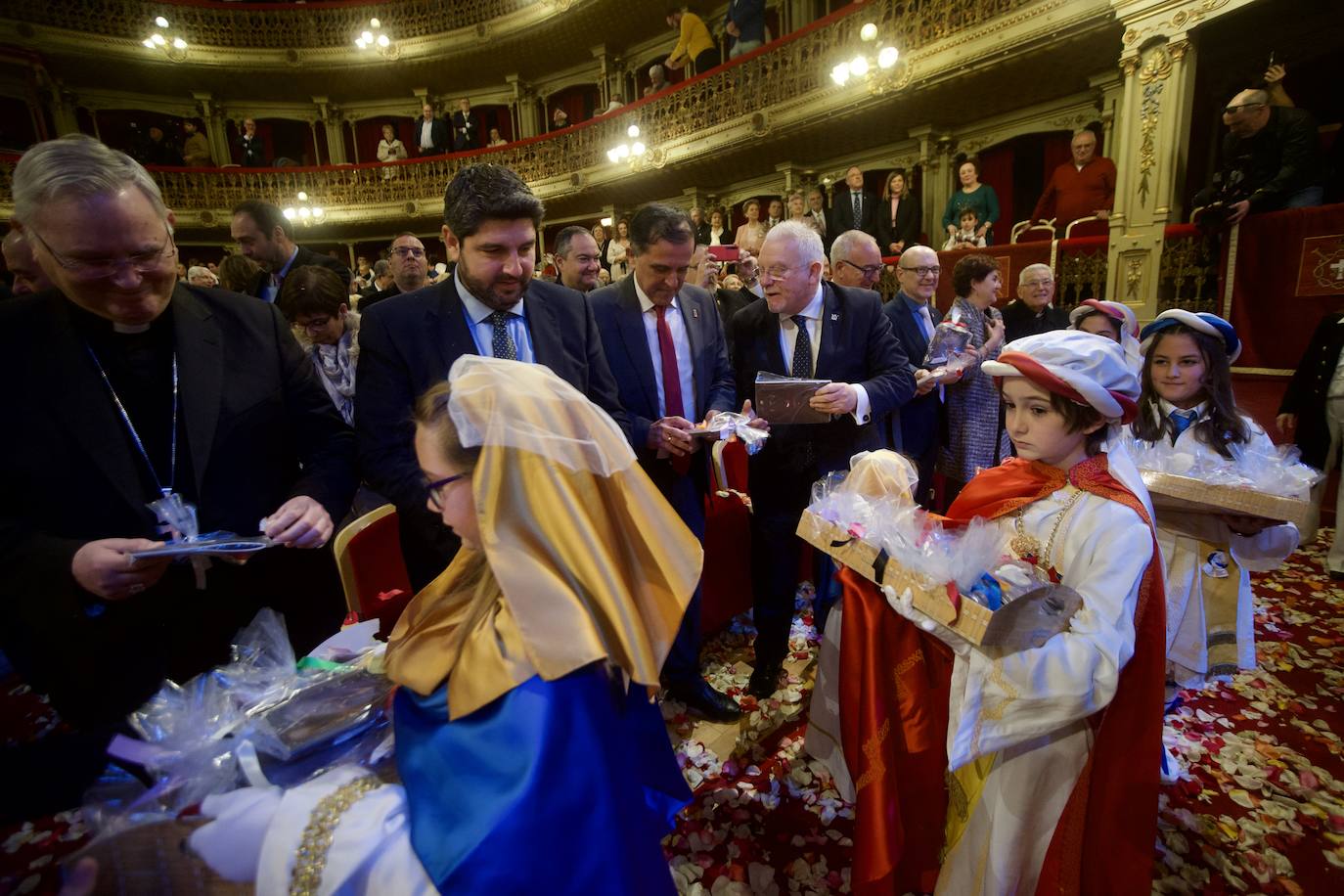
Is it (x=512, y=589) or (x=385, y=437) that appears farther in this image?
(x=385, y=437)

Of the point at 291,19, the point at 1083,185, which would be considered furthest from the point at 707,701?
the point at 291,19

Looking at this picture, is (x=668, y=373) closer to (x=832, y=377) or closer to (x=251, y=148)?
(x=832, y=377)

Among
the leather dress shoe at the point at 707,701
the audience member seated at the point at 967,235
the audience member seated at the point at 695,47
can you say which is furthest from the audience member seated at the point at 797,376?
the audience member seated at the point at 695,47

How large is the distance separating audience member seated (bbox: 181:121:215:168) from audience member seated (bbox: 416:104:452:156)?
216 inches

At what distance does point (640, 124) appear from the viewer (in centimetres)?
1259

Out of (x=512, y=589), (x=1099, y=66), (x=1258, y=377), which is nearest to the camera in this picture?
(x=512, y=589)

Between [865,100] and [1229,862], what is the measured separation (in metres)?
9.62

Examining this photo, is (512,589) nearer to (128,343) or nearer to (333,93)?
(128,343)

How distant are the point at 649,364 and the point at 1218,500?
6.48ft

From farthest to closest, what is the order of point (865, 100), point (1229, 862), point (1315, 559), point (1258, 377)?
point (865, 100), point (1258, 377), point (1315, 559), point (1229, 862)

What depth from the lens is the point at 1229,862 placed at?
1866mm

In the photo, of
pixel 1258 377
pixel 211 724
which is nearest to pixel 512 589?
pixel 211 724

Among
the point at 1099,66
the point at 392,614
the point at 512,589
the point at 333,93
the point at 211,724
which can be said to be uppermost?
the point at 333,93

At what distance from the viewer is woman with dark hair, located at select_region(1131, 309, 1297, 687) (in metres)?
2.11
